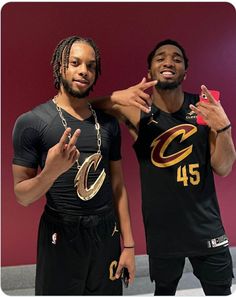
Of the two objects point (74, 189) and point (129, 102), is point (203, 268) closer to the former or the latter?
point (74, 189)

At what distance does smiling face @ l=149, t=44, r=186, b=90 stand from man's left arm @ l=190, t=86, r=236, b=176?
15 cm

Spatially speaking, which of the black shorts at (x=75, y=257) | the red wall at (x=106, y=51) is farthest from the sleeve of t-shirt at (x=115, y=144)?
the red wall at (x=106, y=51)

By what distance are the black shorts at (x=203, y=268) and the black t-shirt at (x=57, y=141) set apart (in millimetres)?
393

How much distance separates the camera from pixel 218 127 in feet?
4.33

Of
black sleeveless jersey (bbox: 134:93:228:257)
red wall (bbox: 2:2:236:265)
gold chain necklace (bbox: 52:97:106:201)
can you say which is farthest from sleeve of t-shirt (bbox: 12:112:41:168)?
red wall (bbox: 2:2:236:265)

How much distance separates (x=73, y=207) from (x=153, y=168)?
1.29ft

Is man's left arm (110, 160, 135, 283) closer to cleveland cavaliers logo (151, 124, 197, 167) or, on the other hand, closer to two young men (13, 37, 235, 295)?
two young men (13, 37, 235, 295)

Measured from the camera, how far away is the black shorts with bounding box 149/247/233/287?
1.38 metres

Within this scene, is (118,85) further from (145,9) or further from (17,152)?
(17,152)

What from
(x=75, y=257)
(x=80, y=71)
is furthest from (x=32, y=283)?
(x=80, y=71)

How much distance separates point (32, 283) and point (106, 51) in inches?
58.1

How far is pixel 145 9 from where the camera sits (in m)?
1.94

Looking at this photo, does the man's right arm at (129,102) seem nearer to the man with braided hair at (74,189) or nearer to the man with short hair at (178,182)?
the man with short hair at (178,182)

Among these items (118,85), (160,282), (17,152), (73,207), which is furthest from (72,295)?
(118,85)
